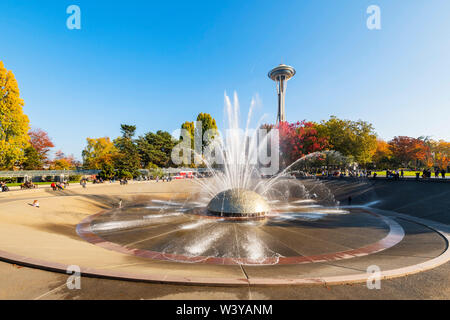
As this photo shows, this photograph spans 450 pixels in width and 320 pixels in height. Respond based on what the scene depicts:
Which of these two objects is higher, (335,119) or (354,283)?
(335,119)

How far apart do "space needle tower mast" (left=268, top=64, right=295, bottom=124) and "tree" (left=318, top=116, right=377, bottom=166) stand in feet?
69.6

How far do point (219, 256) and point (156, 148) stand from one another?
62.2m

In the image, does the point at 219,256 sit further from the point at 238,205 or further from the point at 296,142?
the point at 296,142

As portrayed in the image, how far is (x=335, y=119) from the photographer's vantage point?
4881 centimetres

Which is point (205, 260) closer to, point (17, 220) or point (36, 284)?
point (36, 284)

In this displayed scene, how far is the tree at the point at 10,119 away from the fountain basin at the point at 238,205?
34.5 meters

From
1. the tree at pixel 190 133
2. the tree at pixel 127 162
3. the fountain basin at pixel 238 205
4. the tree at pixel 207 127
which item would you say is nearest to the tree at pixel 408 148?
the tree at pixel 207 127

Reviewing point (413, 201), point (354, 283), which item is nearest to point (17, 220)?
point (354, 283)

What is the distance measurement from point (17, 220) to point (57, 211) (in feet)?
9.62

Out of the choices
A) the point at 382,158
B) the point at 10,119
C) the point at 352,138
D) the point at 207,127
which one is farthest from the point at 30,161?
the point at 382,158

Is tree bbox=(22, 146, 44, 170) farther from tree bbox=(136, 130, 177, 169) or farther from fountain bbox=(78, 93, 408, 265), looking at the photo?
fountain bbox=(78, 93, 408, 265)

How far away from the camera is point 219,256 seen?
6688 millimetres
